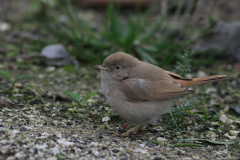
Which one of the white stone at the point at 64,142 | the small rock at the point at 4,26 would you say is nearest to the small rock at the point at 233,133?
the white stone at the point at 64,142

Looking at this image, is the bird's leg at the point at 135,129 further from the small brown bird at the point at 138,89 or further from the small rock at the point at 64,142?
the small rock at the point at 64,142

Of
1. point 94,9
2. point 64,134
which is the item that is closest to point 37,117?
point 64,134

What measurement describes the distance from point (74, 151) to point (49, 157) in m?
0.28

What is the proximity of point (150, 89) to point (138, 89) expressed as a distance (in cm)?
15

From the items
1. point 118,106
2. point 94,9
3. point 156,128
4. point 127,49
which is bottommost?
point 156,128

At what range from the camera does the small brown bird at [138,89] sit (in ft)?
12.6

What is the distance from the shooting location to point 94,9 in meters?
8.95

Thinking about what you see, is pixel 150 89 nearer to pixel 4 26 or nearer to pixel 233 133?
pixel 233 133

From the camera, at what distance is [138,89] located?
12.7 feet

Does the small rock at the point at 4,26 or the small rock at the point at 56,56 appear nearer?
the small rock at the point at 56,56

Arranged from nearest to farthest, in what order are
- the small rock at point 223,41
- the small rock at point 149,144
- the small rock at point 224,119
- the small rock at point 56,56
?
the small rock at point 149,144 → the small rock at point 224,119 → the small rock at point 56,56 → the small rock at point 223,41

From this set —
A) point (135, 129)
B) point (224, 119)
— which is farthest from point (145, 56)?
point (135, 129)

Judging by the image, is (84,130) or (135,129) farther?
(135,129)

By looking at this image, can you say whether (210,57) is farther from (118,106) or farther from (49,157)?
(49,157)
